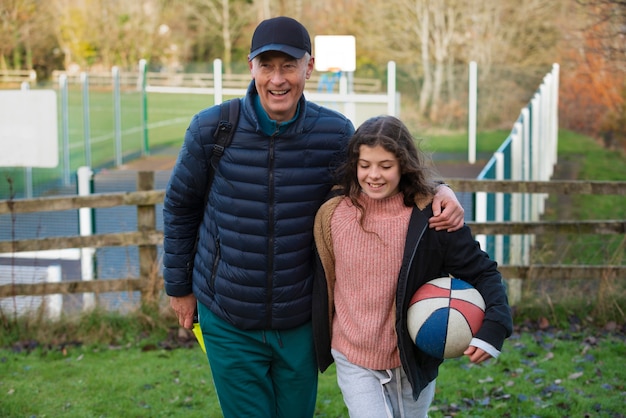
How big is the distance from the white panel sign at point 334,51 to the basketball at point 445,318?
10730 mm

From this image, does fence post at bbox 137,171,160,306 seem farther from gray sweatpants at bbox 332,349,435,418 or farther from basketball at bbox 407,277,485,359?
basketball at bbox 407,277,485,359

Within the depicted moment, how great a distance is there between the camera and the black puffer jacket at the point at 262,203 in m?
3.68

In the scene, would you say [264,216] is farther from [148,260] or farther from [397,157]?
[148,260]

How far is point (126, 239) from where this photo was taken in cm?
750

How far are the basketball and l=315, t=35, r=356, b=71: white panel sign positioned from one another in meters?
10.7

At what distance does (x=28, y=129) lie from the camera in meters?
8.94

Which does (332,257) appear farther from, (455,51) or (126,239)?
(455,51)

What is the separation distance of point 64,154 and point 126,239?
13721mm

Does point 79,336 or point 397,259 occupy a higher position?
point 397,259

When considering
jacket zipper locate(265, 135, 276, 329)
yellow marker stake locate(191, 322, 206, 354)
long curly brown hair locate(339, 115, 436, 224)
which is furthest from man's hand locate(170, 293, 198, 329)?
long curly brown hair locate(339, 115, 436, 224)

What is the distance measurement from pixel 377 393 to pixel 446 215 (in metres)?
0.74

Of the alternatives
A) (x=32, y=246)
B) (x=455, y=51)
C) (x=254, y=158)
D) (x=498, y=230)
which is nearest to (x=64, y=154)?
(x=32, y=246)

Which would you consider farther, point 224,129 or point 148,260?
point 148,260

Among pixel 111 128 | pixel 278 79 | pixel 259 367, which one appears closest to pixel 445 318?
pixel 259 367
